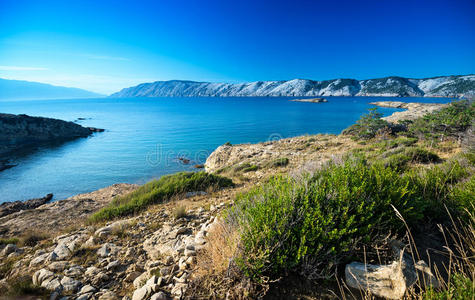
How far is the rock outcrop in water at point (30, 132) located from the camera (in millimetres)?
36281

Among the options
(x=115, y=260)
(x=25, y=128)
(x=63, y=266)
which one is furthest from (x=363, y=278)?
(x=25, y=128)

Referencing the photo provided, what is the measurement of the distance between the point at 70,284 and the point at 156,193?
5.13 m

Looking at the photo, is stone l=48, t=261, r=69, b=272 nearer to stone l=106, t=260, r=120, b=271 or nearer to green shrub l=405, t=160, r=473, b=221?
stone l=106, t=260, r=120, b=271

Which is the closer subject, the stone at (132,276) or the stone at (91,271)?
the stone at (132,276)

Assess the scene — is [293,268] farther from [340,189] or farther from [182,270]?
[182,270]

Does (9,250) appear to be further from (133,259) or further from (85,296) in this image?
(85,296)

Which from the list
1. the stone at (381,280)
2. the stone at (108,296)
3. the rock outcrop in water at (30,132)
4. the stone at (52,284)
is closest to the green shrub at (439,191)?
the stone at (381,280)

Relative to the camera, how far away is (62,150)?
33812 millimetres

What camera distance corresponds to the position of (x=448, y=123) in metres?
12.8

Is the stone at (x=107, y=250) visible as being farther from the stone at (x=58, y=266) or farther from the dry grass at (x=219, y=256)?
the dry grass at (x=219, y=256)

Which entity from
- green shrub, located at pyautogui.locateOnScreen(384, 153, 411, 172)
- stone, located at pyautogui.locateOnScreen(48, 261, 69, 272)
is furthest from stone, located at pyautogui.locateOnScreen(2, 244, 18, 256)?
green shrub, located at pyautogui.locateOnScreen(384, 153, 411, 172)

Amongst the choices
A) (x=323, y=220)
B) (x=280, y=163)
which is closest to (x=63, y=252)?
(x=323, y=220)

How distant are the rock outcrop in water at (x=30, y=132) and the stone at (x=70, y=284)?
136 feet

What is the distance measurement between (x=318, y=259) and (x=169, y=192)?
23.4 ft
